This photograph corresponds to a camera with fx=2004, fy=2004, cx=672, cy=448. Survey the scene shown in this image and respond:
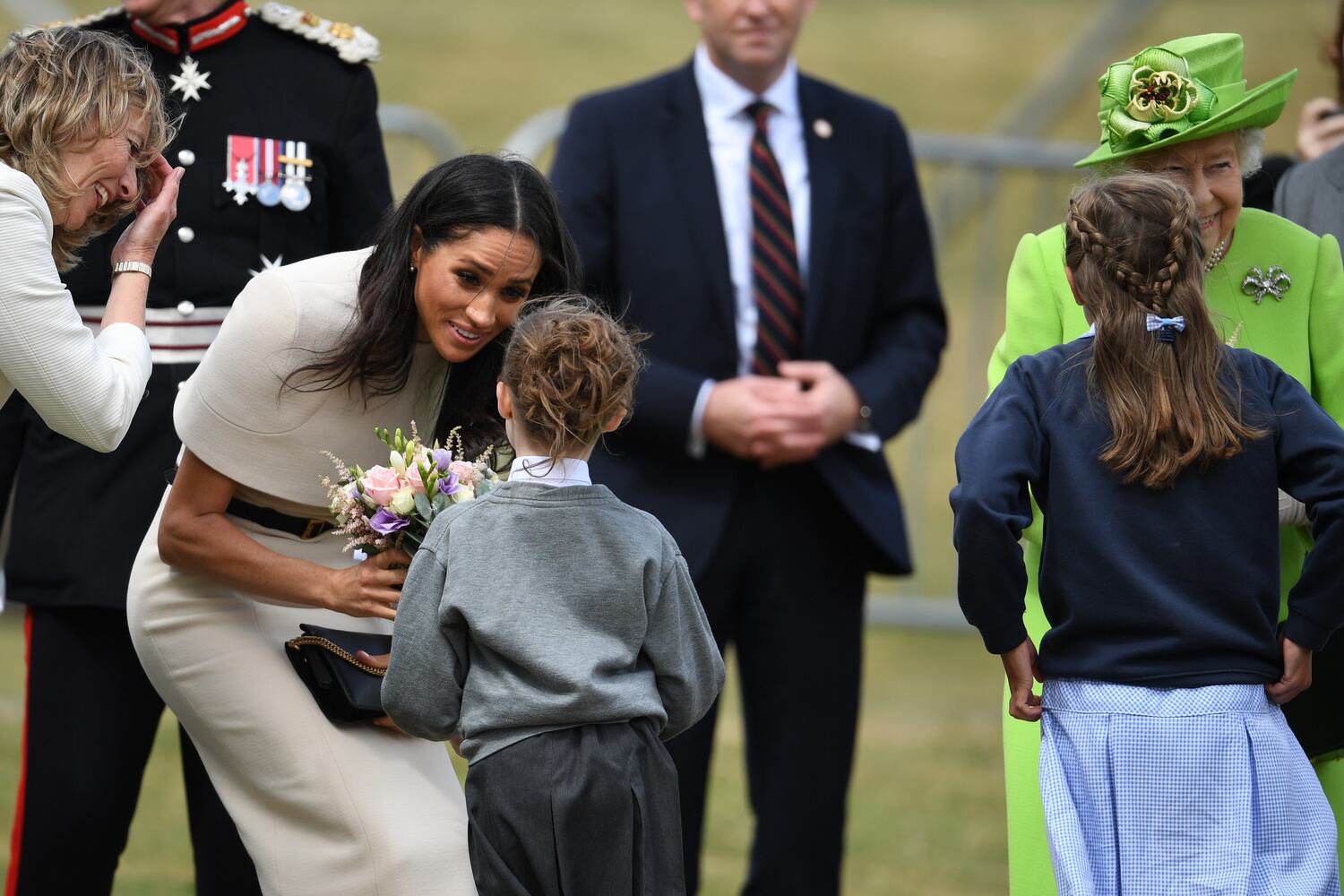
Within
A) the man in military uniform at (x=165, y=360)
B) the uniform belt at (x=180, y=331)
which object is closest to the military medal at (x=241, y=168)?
the man in military uniform at (x=165, y=360)

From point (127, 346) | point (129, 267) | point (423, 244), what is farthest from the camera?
point (423, 244)

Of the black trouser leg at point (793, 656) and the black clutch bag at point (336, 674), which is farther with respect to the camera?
the black trouser leg at point (793, 656)

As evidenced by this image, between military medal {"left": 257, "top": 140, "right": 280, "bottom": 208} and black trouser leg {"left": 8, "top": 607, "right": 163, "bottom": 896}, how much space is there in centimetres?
84

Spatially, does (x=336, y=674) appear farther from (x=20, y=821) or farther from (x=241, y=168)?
(x=241, y=168)

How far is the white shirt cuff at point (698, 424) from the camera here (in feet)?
14.6

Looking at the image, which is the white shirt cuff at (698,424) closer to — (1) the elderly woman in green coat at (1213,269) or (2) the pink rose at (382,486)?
(1) the elderly woman in green coat at (1213,269)

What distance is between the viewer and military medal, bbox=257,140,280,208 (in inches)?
152

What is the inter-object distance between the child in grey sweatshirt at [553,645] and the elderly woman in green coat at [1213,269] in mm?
680

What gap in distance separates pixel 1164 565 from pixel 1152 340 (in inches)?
13.2

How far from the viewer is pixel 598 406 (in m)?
2.96

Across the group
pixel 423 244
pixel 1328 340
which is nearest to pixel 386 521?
pixel 423 244

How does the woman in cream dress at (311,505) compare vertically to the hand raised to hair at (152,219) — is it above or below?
below

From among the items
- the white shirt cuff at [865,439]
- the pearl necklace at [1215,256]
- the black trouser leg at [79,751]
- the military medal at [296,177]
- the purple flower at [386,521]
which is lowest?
the black trouser leg at [79,751]

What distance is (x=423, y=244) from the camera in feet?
11.0
